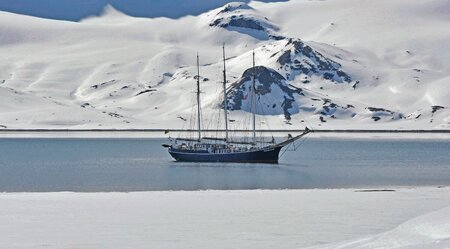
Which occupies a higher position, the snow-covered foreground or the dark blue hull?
the dark blue hull

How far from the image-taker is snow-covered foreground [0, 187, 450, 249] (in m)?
29.4

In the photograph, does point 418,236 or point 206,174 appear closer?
point 418,236

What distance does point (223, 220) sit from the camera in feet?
116

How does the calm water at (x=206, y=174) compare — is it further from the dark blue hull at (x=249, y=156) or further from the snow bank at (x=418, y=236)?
the snow bank at (x=418, y=236)

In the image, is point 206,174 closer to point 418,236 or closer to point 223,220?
point 223,220

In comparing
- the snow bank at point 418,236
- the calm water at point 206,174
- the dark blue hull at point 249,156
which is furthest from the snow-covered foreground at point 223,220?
the dark blue hull at point 249,156

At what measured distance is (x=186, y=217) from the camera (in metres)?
36.4

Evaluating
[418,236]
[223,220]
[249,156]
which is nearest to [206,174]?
[249,156]

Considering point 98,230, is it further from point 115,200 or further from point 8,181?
point 8,181

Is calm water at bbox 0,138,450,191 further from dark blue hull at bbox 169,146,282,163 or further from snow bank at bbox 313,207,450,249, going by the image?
snow bank at bbox 313,207,450,249

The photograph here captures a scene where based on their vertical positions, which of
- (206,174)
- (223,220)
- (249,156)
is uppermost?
(249,156)

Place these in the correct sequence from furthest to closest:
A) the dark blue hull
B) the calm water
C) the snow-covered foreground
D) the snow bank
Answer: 1. the dark blue hull
2. the calm water
3. the snow-covered foreground
4. the snow bank

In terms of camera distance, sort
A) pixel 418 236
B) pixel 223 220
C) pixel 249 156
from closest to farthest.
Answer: pixel 418 236 < pixel 223 220 < pixel 249 156

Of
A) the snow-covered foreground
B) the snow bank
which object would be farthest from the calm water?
the snow bank
